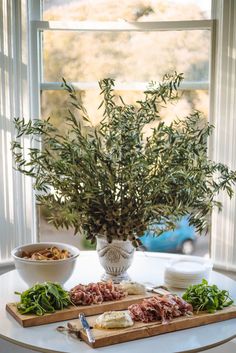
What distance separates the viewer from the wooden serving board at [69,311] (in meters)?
1.49

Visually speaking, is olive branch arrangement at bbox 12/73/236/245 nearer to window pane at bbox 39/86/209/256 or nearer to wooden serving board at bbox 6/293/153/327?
wooden serving board at bbox 6/293/153/327

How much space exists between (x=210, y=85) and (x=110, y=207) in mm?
994

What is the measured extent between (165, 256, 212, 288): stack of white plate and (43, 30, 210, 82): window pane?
978mm

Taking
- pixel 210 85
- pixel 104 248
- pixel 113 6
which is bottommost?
pixel 104 248

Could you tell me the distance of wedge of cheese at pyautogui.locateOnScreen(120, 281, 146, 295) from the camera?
5.57 feet

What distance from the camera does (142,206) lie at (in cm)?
174

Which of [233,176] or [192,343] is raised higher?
[233,176]

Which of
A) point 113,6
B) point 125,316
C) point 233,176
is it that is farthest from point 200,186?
point 113,6

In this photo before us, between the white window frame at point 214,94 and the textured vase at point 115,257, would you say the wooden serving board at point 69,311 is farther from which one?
the white window frame at point 214,94

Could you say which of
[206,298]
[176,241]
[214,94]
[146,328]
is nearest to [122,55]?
[214,94]

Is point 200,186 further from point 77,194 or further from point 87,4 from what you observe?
point 87,4

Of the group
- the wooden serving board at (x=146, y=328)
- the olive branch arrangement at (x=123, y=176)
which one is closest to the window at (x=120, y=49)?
the olive branch arrangement at (x=123, y=176)

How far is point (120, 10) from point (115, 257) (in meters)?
1.25

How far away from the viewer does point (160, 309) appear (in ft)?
4.92
